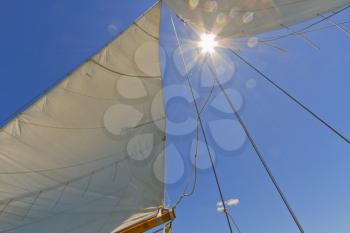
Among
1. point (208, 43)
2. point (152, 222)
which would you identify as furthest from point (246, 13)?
point (152, 222)

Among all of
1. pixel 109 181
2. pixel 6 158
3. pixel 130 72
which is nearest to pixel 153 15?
pixel 130 72

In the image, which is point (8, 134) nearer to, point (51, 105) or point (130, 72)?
point (51, 105)

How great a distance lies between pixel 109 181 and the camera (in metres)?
4.28

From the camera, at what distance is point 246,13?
4859mm

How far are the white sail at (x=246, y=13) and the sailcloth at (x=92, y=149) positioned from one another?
2.08ft

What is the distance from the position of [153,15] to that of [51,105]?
85.0 inches

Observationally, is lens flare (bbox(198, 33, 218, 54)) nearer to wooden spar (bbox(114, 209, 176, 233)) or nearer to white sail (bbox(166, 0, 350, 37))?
white sail (bbox(166, 0, 350, 37))

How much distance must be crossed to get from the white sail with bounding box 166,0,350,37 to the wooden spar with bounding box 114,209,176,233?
121 inches

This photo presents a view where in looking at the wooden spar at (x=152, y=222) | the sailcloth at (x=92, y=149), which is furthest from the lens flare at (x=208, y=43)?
the wooden spar at (x=152, y=222)

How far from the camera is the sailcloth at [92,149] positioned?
386cm

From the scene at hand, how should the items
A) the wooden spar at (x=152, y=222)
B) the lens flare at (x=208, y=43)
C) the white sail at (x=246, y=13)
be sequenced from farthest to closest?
the lens flare at (x=208, y=43), the white sail at (x=246, y=13), the wooden spar at (x=152, y=222)

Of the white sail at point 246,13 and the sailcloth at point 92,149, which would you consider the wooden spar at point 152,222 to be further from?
the white sail at point 246,13

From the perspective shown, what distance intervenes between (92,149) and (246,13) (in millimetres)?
3128

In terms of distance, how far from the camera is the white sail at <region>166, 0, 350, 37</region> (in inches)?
182
